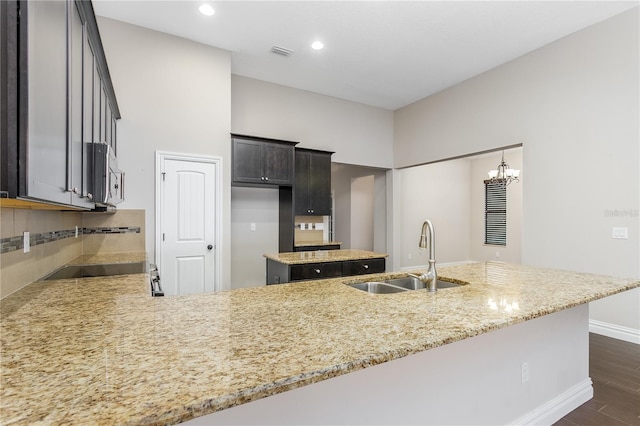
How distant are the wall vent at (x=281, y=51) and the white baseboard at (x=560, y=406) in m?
4.36

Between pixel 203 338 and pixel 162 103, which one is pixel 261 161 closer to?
pixel 162 103

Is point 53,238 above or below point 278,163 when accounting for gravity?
below

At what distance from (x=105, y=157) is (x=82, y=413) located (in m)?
1.36

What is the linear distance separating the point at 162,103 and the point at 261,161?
141 centimetres

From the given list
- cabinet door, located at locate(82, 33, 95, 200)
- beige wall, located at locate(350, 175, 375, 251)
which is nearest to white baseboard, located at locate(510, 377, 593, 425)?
cabinet door, located at locate(82, 33, 95, 200)

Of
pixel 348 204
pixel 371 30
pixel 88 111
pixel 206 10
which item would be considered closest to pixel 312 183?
pixel 371 30

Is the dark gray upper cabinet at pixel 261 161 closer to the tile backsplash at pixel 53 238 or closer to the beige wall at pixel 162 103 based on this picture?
the beige wall at pixel 162 103

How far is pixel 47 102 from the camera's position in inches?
39.6

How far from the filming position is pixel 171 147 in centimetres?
379

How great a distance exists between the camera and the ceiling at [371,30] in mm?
3291

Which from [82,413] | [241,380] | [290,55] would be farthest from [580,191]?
[82,413]

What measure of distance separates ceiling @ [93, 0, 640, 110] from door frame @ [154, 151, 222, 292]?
1479 mm

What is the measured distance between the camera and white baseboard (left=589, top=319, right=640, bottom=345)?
3.24 metres

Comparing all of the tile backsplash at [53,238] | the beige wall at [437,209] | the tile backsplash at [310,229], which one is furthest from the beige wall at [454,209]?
the tile backsplash at [53,238]
